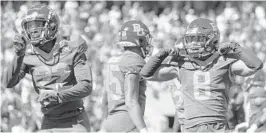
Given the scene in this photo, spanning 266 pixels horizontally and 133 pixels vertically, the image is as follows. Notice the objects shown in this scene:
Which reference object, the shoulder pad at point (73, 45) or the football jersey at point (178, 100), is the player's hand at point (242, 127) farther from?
the shoulder pad at point (73, 45)

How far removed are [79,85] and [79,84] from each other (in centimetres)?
1

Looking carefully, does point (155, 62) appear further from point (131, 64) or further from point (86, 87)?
point (86, 87)

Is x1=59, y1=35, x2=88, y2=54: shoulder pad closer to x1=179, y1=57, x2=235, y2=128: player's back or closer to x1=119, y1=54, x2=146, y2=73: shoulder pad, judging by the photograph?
x1=119, y1=54, x2=146, y2=73: shoulder pad

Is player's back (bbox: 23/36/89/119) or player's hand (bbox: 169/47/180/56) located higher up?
player's hand (bbox: 169/47/180/56)

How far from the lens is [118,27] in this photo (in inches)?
728

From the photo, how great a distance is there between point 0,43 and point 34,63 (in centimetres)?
1066

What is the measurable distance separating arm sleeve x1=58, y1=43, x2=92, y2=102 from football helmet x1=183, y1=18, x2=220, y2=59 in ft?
3.24

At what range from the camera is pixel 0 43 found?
17797mm

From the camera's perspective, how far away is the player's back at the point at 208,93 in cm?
706

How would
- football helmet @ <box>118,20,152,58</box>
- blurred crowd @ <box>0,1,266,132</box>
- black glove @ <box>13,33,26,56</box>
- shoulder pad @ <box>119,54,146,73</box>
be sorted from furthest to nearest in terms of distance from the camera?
blurred crowd @ <box>0,1,266,132</box> → football helmet @ <box>118,20,152,58</box> → shoulder pad @ <box>119,54,146,73</box> → black glove @ <box>13,33,26,56</box>

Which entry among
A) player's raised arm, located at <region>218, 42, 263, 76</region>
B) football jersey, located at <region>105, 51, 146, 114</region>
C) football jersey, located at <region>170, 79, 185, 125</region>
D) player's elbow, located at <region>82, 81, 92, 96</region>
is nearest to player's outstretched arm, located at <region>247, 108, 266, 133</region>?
football jersey, located at <region>170, 79, 185, 125</region>

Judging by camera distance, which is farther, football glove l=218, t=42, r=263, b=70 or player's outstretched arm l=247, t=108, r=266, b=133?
player's outstretched arm l=247, t=108, r=266, b=133

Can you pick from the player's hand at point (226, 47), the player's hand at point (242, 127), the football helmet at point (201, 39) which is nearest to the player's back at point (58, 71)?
the football helmet at point (201, 39)

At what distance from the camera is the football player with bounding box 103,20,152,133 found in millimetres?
7086
